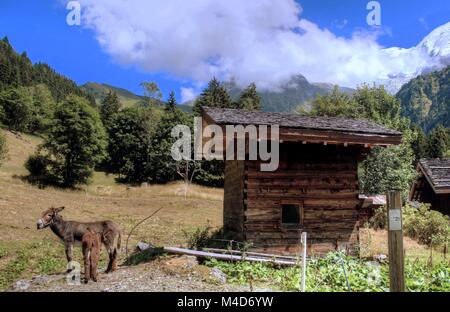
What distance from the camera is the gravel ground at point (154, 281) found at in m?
9.12

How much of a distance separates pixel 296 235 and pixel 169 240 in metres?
9.07

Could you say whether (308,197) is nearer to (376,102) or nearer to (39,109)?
(376,102)

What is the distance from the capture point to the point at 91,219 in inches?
1071

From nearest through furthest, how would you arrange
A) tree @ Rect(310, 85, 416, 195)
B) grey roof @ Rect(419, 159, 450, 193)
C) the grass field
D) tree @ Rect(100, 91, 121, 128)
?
the grass field, grey roof @ Rect(419, 159, 450, 193), tree @ Rect(310, 85, 416, 195), tree @ Rect(100, 91, 121, 128)

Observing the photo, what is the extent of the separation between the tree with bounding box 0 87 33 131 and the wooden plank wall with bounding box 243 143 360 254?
73791 millimetres

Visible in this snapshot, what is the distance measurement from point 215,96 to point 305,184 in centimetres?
6031

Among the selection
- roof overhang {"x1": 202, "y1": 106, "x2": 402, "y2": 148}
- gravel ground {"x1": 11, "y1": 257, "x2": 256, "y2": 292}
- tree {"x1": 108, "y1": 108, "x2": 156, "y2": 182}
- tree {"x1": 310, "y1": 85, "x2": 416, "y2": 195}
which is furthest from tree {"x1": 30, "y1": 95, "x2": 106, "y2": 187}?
gravel ground {"x1": 11, "y1": 257, "x2": 256, "y2": 292}

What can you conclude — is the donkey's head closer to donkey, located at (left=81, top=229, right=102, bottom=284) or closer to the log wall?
donkey, located at (left=81, top=229, right=102, bottom=284)

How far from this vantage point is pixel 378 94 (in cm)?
4959

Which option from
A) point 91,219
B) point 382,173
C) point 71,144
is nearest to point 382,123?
point 382,173

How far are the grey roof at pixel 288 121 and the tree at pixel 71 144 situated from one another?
130ft

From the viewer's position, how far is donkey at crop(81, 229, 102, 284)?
9.61 m

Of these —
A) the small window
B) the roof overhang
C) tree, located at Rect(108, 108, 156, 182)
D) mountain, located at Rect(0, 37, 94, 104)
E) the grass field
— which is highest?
mountain, located at Rect(0, 37, 94, 104)
